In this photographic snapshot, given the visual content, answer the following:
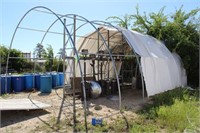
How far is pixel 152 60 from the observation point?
1033cm

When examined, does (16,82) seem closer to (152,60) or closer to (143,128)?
(152,60)

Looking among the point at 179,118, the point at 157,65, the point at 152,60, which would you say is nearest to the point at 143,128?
the point at 179,118

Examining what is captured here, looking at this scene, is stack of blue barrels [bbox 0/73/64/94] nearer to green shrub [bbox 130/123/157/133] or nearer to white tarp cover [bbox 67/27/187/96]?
white tarp cover [bbox 67/27/187/96]

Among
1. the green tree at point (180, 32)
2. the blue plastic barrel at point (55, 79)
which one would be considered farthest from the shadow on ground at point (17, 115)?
the green tree at point (180, 32)

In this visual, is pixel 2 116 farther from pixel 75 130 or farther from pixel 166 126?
pixel 166 126

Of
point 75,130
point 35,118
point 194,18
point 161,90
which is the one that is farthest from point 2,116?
point 194,18

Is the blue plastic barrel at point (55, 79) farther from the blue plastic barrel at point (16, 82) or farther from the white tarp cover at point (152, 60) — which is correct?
the blue plastic barrel at point (16, 82)

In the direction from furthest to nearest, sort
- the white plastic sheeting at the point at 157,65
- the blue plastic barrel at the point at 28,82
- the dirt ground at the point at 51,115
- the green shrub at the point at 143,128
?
the blue plastic barrel at the point at 28,82, the white plastic sheeting at the point at 157,65, the dirt ground at the point at 51,115, the green shrub at the point at 143,128

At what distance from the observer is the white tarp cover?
9.80 metres

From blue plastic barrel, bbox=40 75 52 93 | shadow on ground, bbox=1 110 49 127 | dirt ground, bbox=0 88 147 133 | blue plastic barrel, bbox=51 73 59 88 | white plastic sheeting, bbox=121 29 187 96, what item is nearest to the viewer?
dirt ground, bbox=0 88 147 133

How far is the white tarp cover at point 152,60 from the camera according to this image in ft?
32.1

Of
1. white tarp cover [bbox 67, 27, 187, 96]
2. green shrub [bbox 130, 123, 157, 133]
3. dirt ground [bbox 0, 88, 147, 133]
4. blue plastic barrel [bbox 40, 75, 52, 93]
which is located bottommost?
green shrub [bbox 130, 123, 157, 133]

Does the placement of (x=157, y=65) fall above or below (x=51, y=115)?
above

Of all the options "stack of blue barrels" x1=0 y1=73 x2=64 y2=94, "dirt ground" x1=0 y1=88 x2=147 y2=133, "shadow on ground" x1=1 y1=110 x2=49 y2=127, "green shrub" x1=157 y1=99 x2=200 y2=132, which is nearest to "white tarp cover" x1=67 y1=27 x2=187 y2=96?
"dirt ground" x1=0 y1=88 x2=147 y2=133
